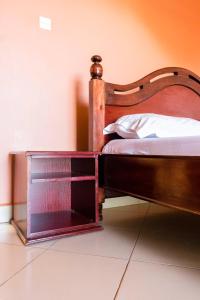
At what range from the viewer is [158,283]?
0.73 m

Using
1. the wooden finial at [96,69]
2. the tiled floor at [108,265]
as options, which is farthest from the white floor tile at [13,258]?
the wooden finial at [96,69]

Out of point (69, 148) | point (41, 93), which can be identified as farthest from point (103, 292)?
point (41, 93)

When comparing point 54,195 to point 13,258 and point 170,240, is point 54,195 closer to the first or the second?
point 13,258

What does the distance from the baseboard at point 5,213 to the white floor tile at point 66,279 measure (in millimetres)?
531

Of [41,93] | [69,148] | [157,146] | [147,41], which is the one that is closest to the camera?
[157,146]

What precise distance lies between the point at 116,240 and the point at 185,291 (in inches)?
17.0

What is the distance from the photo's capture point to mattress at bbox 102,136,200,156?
0.86 m

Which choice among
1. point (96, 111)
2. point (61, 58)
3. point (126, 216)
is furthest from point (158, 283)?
point (61, 58)

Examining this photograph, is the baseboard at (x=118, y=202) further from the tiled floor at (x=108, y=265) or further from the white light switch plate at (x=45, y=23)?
the white light switch plate at (x=45, y=23)

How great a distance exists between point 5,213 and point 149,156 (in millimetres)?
853

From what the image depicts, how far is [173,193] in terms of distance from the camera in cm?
91

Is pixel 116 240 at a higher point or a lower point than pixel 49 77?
lower

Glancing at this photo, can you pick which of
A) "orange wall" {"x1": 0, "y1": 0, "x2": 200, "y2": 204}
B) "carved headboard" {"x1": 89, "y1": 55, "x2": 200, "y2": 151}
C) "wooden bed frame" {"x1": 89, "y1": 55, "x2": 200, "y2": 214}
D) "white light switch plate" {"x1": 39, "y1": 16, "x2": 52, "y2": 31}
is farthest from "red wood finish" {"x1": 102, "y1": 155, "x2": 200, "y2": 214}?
"white light switch plate" {"x1": 39, "y1": 16, "x2": 52, "y2": 31}

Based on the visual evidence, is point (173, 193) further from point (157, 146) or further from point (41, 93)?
point (41, 93)
